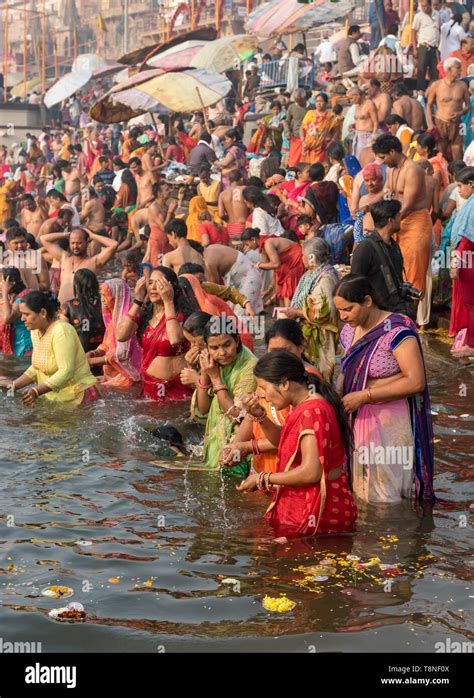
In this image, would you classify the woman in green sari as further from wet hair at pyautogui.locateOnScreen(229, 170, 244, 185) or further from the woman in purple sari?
wet hair at pyautogui.locateOnScreen(229, 170, 244, 185)

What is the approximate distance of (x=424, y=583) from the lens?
502cm

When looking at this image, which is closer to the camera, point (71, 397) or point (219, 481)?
point (219, 481)

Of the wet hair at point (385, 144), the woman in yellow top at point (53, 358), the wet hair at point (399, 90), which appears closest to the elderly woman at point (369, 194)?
the wet hair at point (385, 144)

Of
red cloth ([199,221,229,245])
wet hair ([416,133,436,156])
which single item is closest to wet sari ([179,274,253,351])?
red cloth ([199,221,229,245])

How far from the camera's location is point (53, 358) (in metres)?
8.23

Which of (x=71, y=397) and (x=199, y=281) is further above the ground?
(x=199, y=281)

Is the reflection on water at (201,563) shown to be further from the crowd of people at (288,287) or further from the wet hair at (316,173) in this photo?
the wet hair at (316,173)

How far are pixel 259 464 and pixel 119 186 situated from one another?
46.1ft

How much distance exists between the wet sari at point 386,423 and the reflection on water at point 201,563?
16 cm

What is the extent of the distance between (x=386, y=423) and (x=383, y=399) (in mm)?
192

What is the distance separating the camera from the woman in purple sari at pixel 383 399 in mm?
5543

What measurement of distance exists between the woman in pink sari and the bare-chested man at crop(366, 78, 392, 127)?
5.52m

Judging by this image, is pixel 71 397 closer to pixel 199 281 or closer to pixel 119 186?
pixel 199 281
